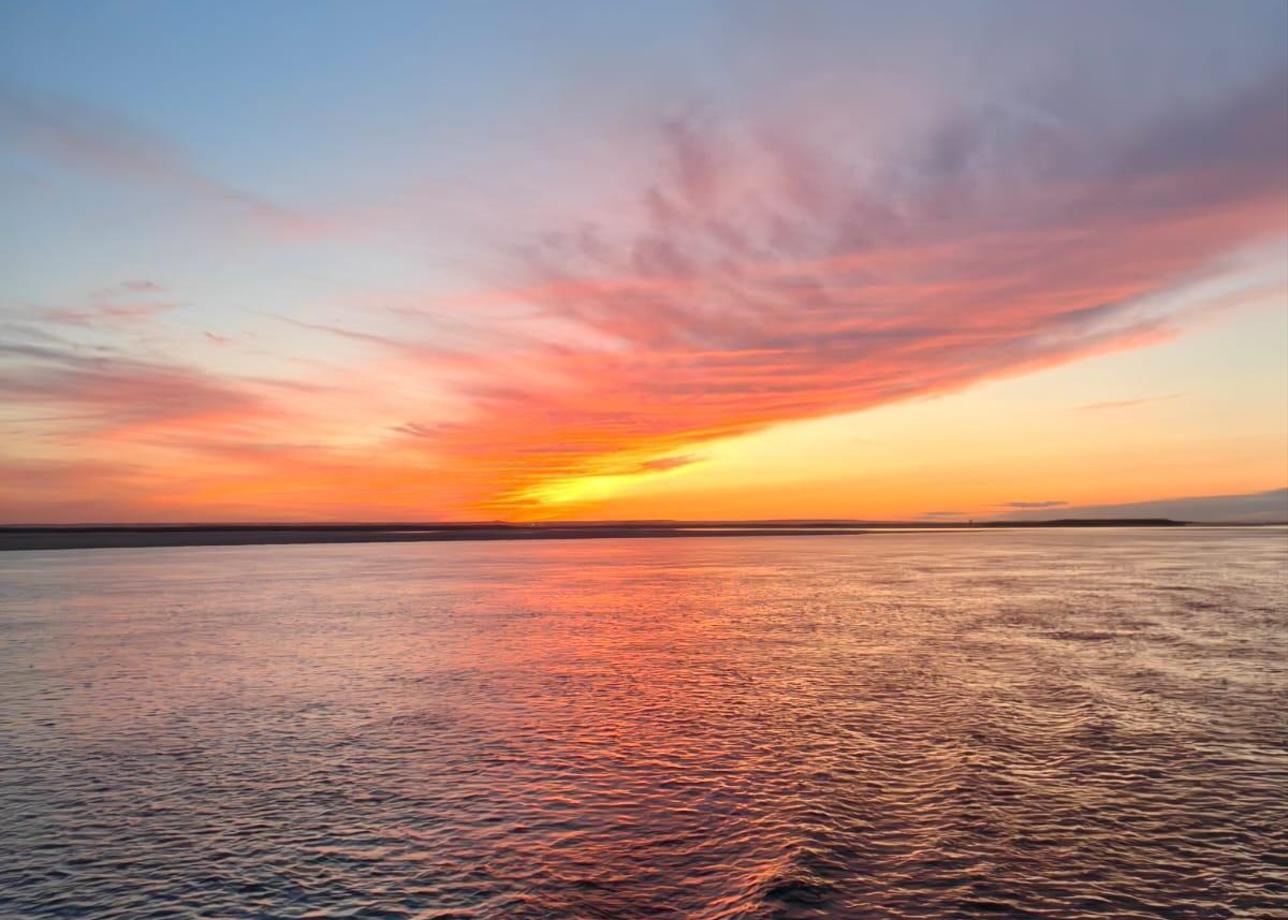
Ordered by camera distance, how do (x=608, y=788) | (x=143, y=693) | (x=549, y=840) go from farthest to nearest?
(x=143, y=693)
(x=608, y=788)
(x=549, y=840)

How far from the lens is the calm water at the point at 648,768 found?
9742mm

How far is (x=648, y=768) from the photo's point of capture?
46.5 feet

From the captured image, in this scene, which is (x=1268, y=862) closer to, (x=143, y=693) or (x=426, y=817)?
(x=426, y=817)

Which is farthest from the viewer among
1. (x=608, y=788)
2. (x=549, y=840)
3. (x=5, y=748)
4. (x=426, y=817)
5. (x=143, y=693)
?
(x=143, y=693)

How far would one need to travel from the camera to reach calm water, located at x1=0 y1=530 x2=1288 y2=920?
974 centimetres

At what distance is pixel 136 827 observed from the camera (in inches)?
464

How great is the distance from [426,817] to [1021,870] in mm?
7697

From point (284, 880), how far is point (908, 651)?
19.2m

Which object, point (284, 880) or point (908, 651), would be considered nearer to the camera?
point (284, 880)

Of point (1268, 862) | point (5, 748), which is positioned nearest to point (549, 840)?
point (1268, 862)

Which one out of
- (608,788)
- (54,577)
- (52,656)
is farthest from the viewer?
(54,577)

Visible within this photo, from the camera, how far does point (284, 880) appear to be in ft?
32.8

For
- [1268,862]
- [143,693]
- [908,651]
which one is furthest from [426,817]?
[908,651]

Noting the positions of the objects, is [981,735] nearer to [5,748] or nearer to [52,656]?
[5,748]
